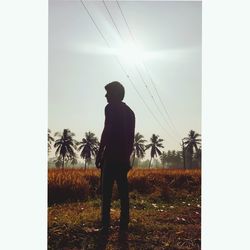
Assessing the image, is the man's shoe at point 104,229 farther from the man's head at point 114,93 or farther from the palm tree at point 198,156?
the man's head at point 114,93

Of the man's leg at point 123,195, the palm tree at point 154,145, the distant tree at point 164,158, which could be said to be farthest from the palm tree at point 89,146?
the distant tree at point 164,158

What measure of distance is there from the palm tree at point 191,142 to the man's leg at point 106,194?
683mm

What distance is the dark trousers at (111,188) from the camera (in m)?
3.24

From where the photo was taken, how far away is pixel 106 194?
10.7 feet

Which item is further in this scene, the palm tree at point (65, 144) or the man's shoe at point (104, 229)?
the palm tree at point (65, 144)

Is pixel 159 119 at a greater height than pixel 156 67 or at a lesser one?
lesser

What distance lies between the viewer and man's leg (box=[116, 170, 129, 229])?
3252 millimetres

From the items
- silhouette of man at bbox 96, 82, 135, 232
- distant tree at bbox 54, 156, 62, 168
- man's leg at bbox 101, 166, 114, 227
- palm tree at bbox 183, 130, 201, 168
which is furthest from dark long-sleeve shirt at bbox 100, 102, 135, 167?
palm tree at bbox 183, 130, 201, 168

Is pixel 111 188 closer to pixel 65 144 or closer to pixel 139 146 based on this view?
pixel 139 146
